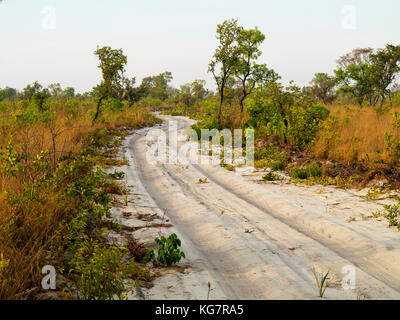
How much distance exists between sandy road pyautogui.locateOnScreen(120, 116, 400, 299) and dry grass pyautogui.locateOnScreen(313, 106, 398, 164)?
5.57 ft

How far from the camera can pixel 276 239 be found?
441 cm

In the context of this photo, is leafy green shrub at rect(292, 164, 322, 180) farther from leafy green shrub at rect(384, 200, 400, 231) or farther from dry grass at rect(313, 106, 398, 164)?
leafy green shrub at rect(384, 200, 400, 231)

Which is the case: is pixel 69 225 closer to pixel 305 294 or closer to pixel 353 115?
pixel 305 294

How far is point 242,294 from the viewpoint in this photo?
3.08 meters

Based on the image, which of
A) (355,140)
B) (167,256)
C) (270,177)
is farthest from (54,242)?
(355,140)

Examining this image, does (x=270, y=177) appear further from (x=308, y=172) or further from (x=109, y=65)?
(x=109, y=65)

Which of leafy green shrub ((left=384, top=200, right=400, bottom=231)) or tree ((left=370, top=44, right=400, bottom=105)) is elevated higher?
tree ((left=370, top=44, right=400, bottom=105))

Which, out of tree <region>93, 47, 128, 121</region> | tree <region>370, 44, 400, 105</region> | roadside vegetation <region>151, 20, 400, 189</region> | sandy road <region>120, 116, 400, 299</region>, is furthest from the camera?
tree <region>370, 44, 400, 105</region>

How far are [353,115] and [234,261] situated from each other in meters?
9.13

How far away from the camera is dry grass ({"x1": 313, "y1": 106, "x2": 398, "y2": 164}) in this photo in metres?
7.32

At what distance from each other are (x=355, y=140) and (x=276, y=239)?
5.00 meters

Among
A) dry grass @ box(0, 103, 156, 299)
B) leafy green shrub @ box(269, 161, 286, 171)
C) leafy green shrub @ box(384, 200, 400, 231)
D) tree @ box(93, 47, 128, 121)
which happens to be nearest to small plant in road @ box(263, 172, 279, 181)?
A: leafy green shrub @ box(269, 161, 286, 171)
